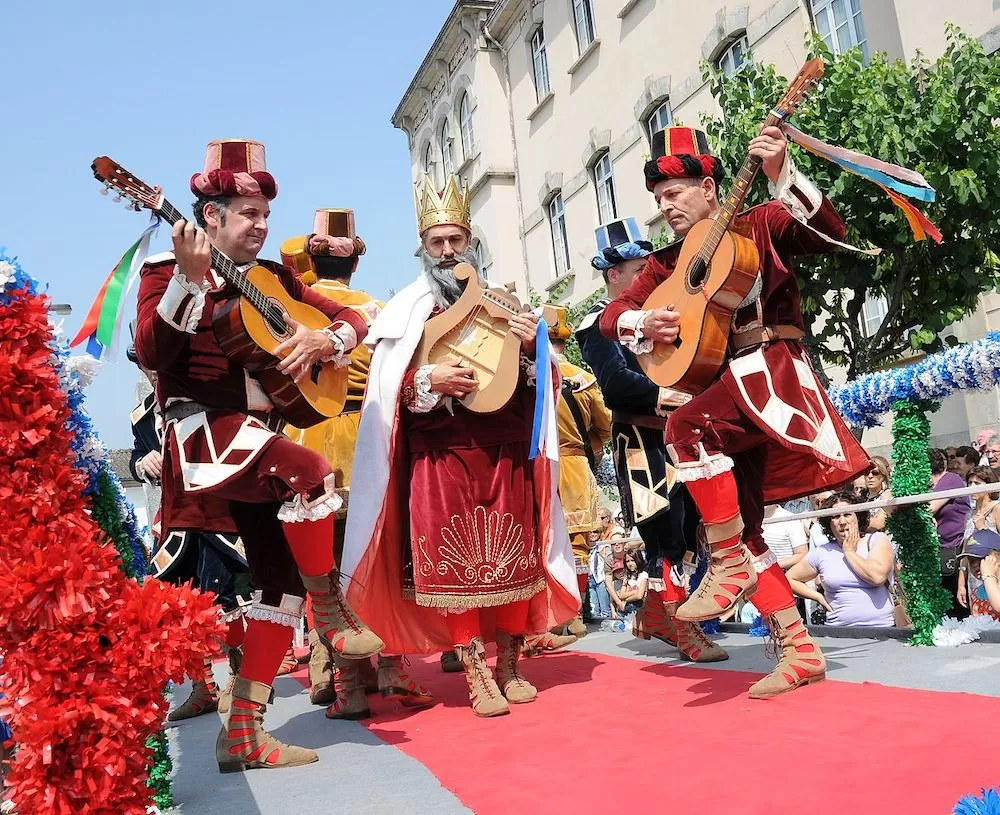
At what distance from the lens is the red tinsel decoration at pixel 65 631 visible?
1.84 metres

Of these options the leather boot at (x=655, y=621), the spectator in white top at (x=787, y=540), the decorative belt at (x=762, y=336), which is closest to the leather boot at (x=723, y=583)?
the decorative belt at (x=762, y=336)

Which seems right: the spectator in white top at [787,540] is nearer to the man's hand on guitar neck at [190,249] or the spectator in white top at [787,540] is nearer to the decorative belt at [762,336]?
the decorative belt at [762,336]

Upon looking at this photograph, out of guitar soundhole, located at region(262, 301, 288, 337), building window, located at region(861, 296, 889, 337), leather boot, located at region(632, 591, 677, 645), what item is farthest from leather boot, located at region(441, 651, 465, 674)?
building window, located at region(861, 296, 889, 337)

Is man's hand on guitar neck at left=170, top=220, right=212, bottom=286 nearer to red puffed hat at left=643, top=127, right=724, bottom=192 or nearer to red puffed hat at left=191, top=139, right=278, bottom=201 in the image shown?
red puffed hat at left=191, top=139, right=278, bottom=201

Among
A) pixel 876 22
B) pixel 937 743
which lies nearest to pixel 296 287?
pixel 937 743

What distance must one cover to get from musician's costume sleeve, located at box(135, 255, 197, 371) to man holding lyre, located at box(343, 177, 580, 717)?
3.65 feet

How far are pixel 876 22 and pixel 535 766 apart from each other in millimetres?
12411

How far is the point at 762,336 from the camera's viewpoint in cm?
370

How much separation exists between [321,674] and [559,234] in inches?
716

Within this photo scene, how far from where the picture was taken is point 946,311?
9.72 metres

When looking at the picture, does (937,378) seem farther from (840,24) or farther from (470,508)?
(840,24)

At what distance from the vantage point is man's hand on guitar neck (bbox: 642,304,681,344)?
381cm

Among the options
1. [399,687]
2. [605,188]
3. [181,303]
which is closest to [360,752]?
[399,687]

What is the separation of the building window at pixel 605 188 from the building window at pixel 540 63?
292 centimetres
